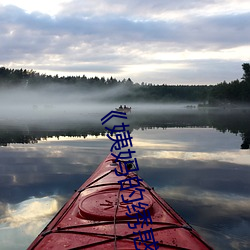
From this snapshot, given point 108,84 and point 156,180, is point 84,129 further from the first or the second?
point 108,84

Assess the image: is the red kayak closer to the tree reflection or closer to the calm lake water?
the calm lake water

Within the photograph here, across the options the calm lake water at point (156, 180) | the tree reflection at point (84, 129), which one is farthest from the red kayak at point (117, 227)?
the tree reflection at point (84, 129)

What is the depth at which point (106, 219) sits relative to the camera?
5.73m

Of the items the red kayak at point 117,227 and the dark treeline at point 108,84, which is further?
the dark treeline at point 108,84

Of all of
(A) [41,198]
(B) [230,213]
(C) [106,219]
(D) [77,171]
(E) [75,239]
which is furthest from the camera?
(D) [77,171]

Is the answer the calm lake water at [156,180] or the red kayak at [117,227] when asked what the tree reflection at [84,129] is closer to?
the calm lake water at [156,180]

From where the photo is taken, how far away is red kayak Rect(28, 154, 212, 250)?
487 centimetres

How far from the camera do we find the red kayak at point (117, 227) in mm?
4875

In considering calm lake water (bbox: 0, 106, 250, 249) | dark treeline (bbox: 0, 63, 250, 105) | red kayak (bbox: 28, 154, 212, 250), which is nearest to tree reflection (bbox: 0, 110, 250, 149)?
calm lake water (bbox: 0, 106, 250, 249)

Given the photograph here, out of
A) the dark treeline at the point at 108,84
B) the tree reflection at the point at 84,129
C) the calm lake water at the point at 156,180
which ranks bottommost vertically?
the calm lake water at the point at 156,180

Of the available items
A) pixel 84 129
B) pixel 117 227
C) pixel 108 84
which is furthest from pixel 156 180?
pixel 108 84

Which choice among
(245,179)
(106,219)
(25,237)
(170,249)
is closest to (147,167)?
(245,179)

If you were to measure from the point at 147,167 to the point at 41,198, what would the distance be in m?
5.93

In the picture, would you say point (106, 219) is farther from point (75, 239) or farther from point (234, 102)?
point (234, 102)
